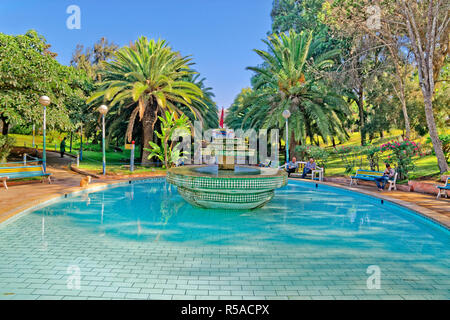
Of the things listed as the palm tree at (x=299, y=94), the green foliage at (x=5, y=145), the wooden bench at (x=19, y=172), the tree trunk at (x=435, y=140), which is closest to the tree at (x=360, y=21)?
the palm tree at (x=299, y=94)

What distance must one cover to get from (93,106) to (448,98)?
2491 cm

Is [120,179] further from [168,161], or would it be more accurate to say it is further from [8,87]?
[8,87]

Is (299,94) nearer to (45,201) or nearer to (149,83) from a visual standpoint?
(149,83)

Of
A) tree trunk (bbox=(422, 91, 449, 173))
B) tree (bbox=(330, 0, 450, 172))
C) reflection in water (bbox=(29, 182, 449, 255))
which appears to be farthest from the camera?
tree (bbox=(330, 0, 450, 172))

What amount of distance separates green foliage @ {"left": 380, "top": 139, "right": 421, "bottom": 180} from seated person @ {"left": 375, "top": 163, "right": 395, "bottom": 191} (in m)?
1.39

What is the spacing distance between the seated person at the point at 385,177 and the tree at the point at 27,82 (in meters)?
17.4

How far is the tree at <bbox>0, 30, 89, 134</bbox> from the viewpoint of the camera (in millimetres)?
14617

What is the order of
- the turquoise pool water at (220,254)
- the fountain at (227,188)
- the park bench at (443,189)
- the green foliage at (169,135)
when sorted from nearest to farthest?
the turquoise pool water at (220,254) → the fountain at (227,188) → the park bench at (443,189) → the green foliage at (169,135)

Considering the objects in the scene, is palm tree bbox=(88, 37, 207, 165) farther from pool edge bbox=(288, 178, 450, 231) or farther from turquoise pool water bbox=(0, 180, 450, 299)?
pool edge bbox=(288, 178, 450, 231)

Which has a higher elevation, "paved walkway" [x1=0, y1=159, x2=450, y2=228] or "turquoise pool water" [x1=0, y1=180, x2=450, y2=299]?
"paved walkway" [x1=0, y1=159, x2=450, y2=228]

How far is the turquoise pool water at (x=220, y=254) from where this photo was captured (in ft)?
11.4

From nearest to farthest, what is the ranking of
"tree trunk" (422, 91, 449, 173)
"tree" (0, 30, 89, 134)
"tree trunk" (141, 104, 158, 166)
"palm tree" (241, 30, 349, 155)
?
1. "tree trunk" (422, 91, 449, 173)
2. "tree" (0, 30, 89, 134)
3. "palm tree" (241, 30, 349, 155)
4. "tree trunk" (141, 104, 158, 166)

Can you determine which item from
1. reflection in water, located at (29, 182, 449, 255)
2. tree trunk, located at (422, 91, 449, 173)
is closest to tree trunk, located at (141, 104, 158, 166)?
reflection in water, located at (29, 182, 449, 255)

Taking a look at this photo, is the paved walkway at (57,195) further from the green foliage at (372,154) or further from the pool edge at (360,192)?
the green foliage at (372,154)
